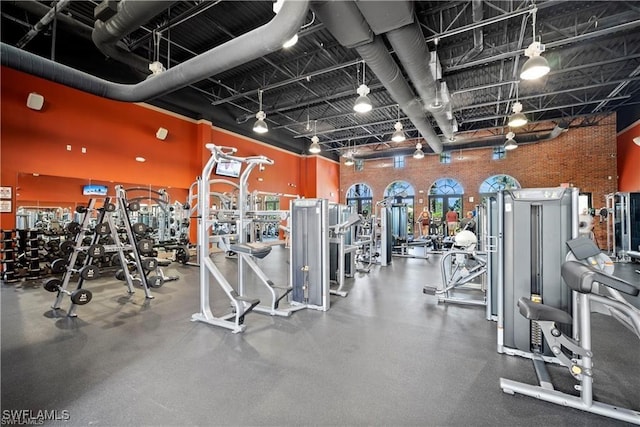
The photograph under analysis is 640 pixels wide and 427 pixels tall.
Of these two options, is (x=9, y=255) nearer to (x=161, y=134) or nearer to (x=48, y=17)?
(x=161, y=134)

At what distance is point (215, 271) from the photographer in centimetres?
331

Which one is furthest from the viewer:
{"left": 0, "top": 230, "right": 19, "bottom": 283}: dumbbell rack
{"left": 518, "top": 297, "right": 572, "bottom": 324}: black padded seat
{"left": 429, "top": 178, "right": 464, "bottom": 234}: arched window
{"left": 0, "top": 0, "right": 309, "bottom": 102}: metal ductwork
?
{"left": 429, "top": 178, "right": 464, "bottom": 234}: arched window

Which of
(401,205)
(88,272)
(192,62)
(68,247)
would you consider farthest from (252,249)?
(401,205)

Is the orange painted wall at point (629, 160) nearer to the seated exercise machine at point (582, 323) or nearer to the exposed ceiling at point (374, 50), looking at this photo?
the exposed ceiling at point (374, 50)

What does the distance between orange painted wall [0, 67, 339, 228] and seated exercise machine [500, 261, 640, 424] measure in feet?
27.5

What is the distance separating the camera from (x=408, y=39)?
4535 mm

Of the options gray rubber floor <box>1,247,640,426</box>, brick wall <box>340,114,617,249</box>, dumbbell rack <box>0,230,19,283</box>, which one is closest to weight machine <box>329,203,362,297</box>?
gray rubber floor <box>1,247,640,426</box>

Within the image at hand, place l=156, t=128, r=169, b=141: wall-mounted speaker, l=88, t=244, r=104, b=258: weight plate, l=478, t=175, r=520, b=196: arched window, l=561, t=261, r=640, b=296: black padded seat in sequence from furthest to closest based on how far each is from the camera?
l=478, t=175, r=520, b=196: arched window
l=156, t=128, r=169, b=141: wall-mounted speaker
l=88, t=244, r=104, b=258: weight plate
l=561, t=261, r=640, b=296: black padded seat

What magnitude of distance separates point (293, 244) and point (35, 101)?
6.07 meters

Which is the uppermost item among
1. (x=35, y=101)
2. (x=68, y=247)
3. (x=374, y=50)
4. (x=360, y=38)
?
(x=374, y=50)

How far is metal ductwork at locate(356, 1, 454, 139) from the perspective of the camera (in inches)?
147

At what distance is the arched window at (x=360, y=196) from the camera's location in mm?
15820

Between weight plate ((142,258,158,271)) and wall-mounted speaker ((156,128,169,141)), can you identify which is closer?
weight plate ((142,258,158,271))

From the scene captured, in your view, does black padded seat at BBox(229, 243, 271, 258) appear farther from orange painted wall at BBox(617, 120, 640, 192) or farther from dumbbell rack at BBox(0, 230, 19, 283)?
orange painted wall at BBox(617, 120, 640, 192)
